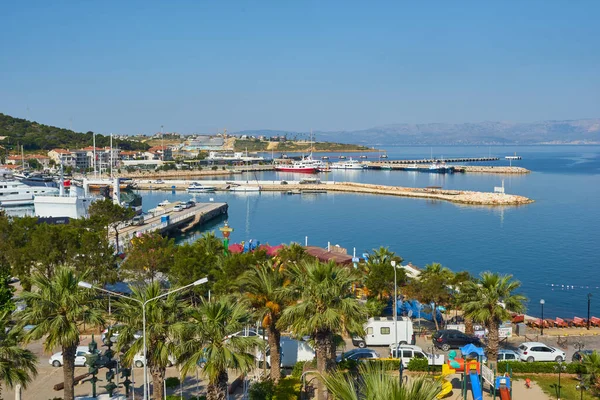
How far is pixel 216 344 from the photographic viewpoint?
1231 cm

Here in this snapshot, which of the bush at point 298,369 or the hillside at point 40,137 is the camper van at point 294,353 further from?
the hillside at point 40,137

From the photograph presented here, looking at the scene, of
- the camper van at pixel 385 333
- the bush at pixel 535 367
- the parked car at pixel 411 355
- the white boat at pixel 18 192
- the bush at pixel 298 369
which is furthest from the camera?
the white boat at pixel 18 192

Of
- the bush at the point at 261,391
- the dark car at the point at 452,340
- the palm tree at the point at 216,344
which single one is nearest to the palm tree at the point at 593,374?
the dark car at the point at 452,340

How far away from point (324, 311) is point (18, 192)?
5297 centimetres

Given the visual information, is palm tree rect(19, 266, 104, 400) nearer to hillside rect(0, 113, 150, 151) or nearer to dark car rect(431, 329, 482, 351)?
dark car rect(431, 329, 482, 351)

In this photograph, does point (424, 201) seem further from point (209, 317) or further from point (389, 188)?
point (209, 317)

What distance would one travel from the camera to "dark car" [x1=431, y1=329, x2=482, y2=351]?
19.6m

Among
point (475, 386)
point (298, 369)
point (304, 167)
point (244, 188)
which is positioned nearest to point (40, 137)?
point (304, 167)

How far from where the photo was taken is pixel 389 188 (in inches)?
3588

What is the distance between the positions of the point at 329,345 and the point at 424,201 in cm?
6790

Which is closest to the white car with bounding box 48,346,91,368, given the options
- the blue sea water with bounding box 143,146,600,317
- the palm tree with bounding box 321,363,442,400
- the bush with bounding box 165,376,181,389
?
the bush with bounding box 165,376,181,389

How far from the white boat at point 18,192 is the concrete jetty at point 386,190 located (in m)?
36.4

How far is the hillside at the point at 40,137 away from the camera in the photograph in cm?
13125

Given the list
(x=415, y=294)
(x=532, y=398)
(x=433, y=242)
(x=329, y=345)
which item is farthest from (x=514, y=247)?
(x=329, y=345)
